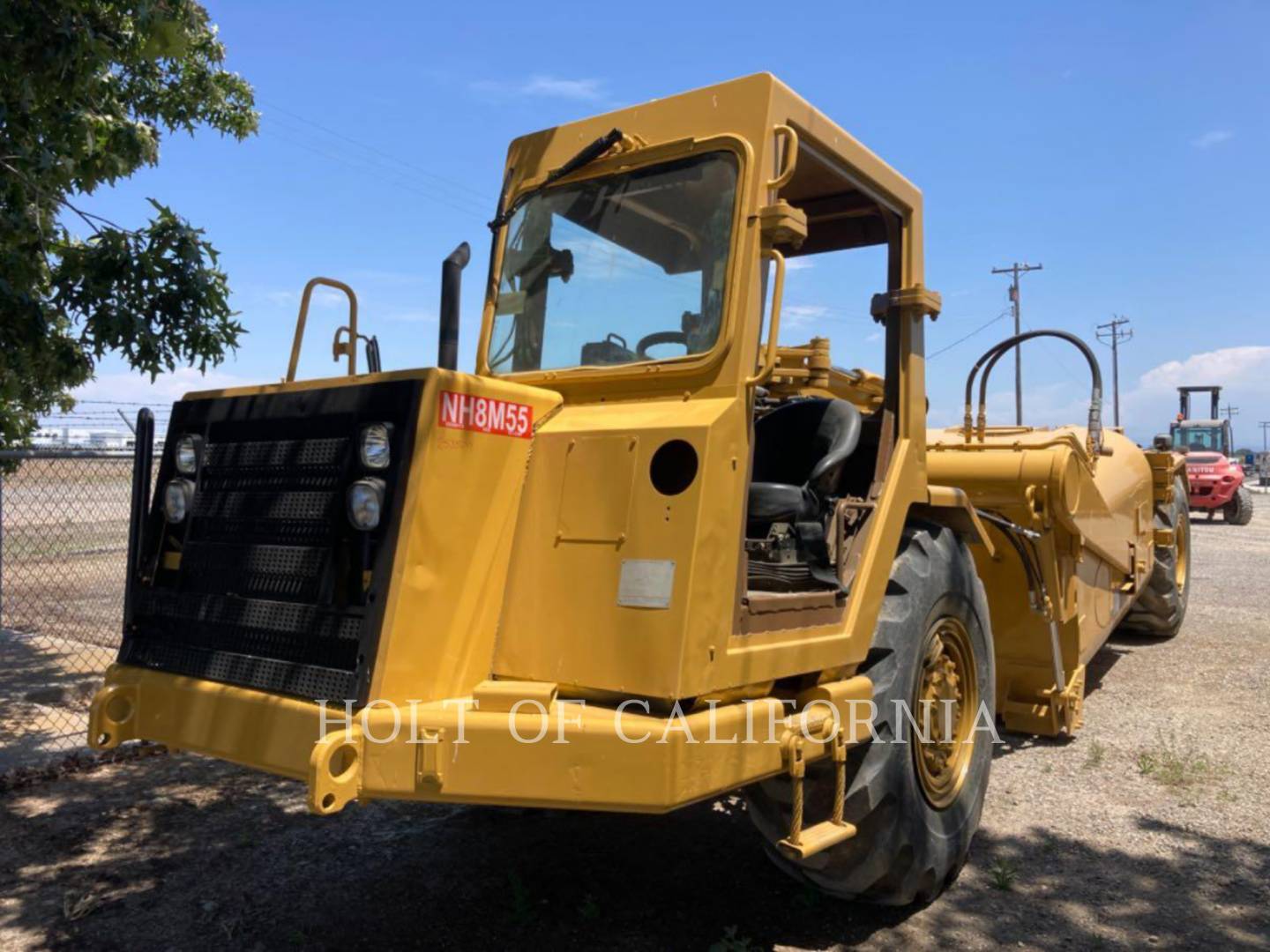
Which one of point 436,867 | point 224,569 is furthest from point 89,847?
point 224,569

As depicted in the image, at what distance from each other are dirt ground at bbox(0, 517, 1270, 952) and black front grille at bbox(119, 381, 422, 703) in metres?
1.18

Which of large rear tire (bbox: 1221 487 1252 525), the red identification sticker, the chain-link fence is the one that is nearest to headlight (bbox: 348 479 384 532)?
the red identification sticker

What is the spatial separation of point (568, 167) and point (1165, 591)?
23.3ft

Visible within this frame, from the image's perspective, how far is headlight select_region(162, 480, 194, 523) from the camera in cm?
340

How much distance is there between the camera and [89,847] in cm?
436

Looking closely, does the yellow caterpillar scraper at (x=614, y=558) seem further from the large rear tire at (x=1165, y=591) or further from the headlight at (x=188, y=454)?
the large rear tire at (x=1165, y=591)

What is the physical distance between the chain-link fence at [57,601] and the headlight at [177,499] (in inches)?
117

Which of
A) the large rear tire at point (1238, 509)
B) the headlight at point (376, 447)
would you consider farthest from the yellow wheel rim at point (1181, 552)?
the large rear tire at point (1238, 509)

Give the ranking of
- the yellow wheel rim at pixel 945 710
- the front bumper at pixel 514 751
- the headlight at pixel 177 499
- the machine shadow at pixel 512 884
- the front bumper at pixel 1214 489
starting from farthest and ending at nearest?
the front bumper at pixel 1214 489, the yellow wheel rim at pixel 945 710, the machine shadow at pixel 512 884, the headlight at pixel 177 499, the front bumper at pixel 514 751

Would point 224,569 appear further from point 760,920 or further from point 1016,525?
point 1016,525

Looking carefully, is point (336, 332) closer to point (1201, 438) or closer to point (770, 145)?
point (770, 145)

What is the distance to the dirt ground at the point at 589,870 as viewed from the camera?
3.54m

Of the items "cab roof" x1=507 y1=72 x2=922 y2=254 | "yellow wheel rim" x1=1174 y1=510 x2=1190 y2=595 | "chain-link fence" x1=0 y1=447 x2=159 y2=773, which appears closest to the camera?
"cab roof" x1=507 y1=72 x2=922 y2=254

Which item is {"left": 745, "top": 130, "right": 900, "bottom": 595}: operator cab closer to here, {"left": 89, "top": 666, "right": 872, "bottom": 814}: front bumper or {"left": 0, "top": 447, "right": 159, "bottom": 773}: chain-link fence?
{"left": 89, "top": 666, "right": 872, "bottom": 814}: front bumper
